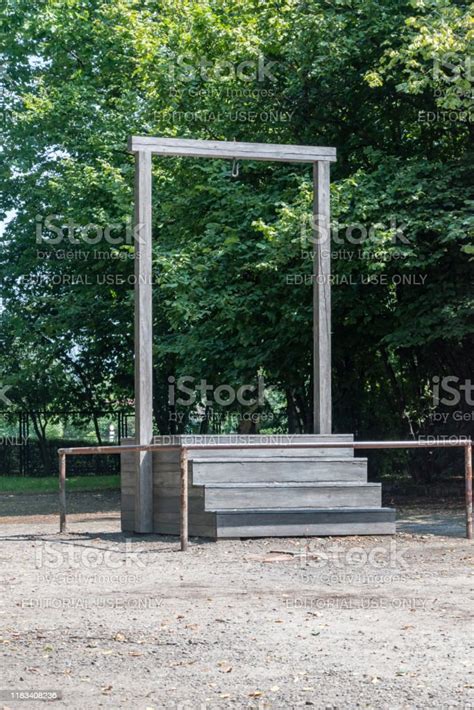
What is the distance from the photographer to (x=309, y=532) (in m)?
12.0

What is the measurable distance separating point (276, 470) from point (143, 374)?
1.82 m

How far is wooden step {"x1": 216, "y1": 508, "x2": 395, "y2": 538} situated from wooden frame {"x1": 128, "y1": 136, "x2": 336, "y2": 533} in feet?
4.65

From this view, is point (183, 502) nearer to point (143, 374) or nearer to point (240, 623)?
point (143, 374)

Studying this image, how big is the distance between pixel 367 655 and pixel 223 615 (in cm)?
155

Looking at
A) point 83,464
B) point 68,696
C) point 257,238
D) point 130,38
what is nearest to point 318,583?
point 68,696

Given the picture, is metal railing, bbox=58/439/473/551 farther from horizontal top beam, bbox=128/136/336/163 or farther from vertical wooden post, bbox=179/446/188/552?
horizontal top beam, bbox=128/136/336/163

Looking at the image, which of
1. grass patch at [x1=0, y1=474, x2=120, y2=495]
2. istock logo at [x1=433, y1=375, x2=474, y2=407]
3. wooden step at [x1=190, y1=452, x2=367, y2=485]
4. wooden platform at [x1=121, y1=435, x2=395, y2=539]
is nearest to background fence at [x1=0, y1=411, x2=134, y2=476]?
grass patch at [x1=0, y1=474, x2=120, y2=495]

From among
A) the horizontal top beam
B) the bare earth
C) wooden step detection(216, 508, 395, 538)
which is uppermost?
the horizontal top beam

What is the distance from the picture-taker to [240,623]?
289 inches

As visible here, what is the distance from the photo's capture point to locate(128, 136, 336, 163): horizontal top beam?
42.9 ft

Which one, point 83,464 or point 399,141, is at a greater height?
point 399,141

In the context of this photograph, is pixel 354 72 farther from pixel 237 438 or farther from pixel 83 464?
pixel 83 464

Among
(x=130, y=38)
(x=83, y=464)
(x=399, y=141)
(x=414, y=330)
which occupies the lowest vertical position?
(x=83, y=464)

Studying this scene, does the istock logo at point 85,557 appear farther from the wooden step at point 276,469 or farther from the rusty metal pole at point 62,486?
the wooden step at point 276,469
